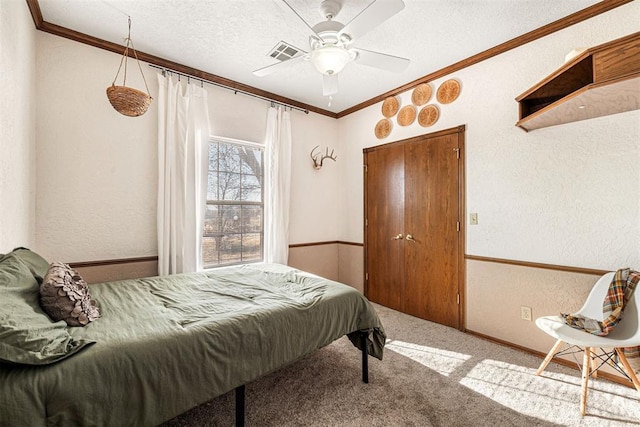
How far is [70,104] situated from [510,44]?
12.8ft

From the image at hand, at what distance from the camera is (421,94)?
3328 millimetres

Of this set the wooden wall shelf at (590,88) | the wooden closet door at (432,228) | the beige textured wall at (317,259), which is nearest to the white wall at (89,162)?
the beige textured wall at (317,259)

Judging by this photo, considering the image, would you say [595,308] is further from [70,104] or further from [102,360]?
[70,104]

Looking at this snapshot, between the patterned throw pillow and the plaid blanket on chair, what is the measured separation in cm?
303

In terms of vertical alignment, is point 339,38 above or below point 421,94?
below

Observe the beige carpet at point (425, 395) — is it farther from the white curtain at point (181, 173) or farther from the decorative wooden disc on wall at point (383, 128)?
the decorative wooden disc on wall at point (383, 128)

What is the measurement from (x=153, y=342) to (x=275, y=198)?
8.00ft

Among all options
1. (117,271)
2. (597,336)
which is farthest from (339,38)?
(117,271)

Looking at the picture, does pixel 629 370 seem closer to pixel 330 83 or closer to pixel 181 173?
pixel 330 83

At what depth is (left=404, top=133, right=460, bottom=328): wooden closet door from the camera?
305cm

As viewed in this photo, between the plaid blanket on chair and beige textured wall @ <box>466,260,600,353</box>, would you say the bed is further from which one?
the plaid blanket on chair

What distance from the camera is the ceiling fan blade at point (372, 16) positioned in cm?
157

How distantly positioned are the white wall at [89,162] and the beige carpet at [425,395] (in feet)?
5.69

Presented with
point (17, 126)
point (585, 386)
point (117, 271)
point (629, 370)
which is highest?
point (17, 126)
